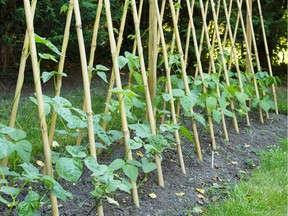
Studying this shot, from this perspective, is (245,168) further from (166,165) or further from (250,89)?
(250,89)

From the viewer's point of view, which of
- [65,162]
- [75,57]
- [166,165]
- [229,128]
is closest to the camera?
[65,162]

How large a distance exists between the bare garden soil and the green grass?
0.10 metres

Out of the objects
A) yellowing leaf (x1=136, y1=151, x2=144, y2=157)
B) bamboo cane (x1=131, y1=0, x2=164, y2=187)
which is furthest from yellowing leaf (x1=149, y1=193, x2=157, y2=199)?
yellowing leaf (x1=136, y1=151, x2=144, y2=157)

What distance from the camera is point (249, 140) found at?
15.7 feet

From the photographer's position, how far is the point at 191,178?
3643 millimetres

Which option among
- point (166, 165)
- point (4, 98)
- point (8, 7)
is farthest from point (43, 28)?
point (166, 165)

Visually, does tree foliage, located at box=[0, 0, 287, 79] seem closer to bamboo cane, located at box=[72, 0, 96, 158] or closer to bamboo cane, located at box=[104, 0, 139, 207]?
bamboo cane, located at box=[104, 0, 139, 207]

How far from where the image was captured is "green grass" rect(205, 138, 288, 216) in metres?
3.24

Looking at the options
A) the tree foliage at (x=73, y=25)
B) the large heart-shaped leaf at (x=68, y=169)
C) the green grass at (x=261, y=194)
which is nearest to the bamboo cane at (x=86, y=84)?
the large heart-shaped leaf at (x=68, y=169)

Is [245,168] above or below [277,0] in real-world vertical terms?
below

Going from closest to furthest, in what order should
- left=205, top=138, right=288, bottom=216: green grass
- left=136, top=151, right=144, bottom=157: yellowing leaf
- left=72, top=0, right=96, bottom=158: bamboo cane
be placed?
left=72, top=0, right=96, bottom=158: bamboo cane
left=205, top=138, right=288, bottom=216: green grass
left=136, top=151, right=144, bottom=157: yellowing leaf

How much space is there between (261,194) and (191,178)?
0.54 meters

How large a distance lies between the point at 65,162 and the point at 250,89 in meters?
3.25

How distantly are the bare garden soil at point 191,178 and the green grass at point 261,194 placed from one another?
10 centimetres
